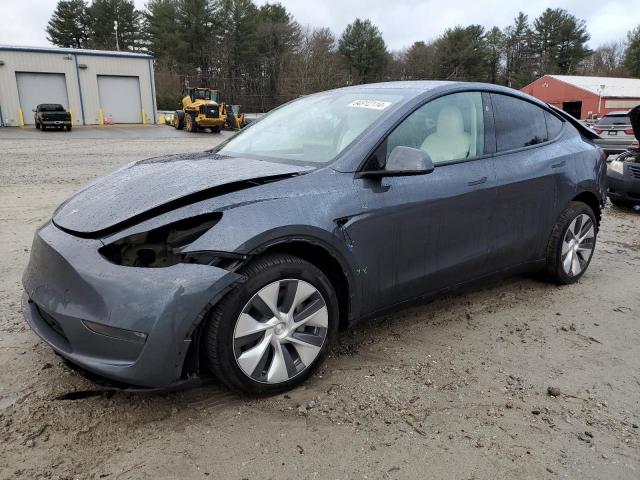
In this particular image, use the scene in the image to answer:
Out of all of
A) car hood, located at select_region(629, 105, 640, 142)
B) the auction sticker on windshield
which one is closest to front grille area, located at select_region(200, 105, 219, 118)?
car hood, located at select_region(629, 105, 640, 142)

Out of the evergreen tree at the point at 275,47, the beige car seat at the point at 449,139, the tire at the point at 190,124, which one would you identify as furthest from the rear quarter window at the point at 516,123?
the evergreen tree at the point at 275,47

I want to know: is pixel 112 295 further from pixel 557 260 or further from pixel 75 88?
pixel 75 88

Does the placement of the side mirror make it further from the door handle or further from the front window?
the door handle

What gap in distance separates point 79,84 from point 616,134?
1238 inches

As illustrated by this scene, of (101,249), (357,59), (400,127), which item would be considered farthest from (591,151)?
(357,59)

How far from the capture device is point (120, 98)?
35094 millimetres

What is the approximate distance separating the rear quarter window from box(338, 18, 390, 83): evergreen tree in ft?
205

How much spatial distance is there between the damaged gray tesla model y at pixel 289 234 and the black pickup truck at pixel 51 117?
2841cm

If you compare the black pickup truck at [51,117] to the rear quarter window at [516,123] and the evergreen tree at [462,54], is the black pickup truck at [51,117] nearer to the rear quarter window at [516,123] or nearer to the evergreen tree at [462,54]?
the rear quarter window at [516,123]

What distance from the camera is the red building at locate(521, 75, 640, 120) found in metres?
42.9

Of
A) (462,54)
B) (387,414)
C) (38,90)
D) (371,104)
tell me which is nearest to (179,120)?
(38,90)

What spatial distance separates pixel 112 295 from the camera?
2160mm

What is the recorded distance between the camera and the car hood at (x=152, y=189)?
94.7 inches

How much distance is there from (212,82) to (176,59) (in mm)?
4916
